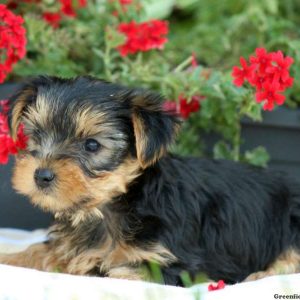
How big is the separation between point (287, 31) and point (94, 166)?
3446mm

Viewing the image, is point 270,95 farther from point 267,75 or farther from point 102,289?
point 102,289

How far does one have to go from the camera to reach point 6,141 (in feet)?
15.4

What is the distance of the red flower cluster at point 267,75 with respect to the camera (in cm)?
477

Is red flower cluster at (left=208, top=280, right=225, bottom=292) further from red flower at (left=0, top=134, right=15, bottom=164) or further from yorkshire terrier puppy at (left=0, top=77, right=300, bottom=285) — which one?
red flower at (left=0, top=134, right=15, bottom=164)

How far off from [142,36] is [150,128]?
5.81 ft

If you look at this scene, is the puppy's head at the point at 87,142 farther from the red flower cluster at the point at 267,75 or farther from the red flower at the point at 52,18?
the red flower at the point at 52,18

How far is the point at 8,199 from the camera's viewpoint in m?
5.38

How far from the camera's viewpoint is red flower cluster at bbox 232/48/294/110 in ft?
15.6

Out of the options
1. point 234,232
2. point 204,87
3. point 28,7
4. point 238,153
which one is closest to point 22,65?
point 28,7

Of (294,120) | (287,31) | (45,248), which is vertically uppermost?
(287,31)

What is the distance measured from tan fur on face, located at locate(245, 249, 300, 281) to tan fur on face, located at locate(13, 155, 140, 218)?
1159 mm

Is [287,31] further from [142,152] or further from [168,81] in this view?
[142,152]

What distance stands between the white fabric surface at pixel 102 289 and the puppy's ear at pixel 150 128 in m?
0.73

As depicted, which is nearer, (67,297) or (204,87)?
(67,297)
